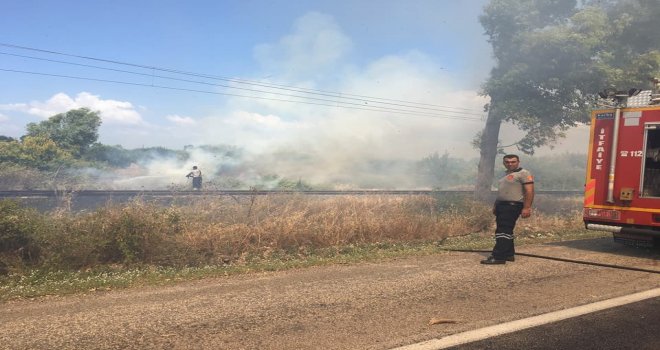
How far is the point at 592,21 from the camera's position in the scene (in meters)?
15.4

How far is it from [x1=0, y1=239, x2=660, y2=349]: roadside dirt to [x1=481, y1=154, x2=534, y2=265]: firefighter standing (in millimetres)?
295

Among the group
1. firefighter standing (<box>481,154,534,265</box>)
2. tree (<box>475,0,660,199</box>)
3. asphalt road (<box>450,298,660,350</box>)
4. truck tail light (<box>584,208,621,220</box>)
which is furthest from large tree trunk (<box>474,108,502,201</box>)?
asphalt road (<box>450,298,660,350</box>)

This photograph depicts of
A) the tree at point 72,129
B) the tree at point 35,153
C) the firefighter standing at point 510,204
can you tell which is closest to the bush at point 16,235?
the firefighter standing at point 510,204

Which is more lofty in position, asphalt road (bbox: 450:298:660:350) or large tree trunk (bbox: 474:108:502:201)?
large tree trunk (bbox: 474:108:502:201)

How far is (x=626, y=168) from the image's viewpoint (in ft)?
23.5

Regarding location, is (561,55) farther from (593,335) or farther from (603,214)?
(593,335)

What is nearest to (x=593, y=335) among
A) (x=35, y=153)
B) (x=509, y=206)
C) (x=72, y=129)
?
(x=509, y=206)

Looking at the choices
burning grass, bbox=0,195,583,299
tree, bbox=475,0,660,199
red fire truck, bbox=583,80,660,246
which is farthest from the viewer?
tree, bbox=475,0,660,199

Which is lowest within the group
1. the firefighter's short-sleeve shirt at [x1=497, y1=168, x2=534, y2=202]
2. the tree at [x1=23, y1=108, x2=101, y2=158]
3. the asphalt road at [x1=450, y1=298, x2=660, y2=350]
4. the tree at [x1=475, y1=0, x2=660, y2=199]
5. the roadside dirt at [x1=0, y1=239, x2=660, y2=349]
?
the roadside dirt at [x1=0, y1=239, x2=660, y2=349]

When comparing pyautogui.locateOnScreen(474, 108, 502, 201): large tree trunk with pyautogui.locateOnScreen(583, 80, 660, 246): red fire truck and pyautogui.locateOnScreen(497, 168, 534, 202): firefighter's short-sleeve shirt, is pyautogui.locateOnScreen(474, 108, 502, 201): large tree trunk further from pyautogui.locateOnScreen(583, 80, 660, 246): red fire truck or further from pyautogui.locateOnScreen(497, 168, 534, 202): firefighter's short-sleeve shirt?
pyautogui.locateOnScreen(497, 168, 534, 202): firefighter's short-sleeve shirt

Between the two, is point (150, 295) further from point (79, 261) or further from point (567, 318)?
point (567, 318)

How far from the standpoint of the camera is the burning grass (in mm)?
6070

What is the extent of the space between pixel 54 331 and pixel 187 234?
14.7 ft

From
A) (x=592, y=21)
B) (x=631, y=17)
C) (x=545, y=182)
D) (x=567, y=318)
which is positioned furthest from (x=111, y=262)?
(x=545, y=182)
